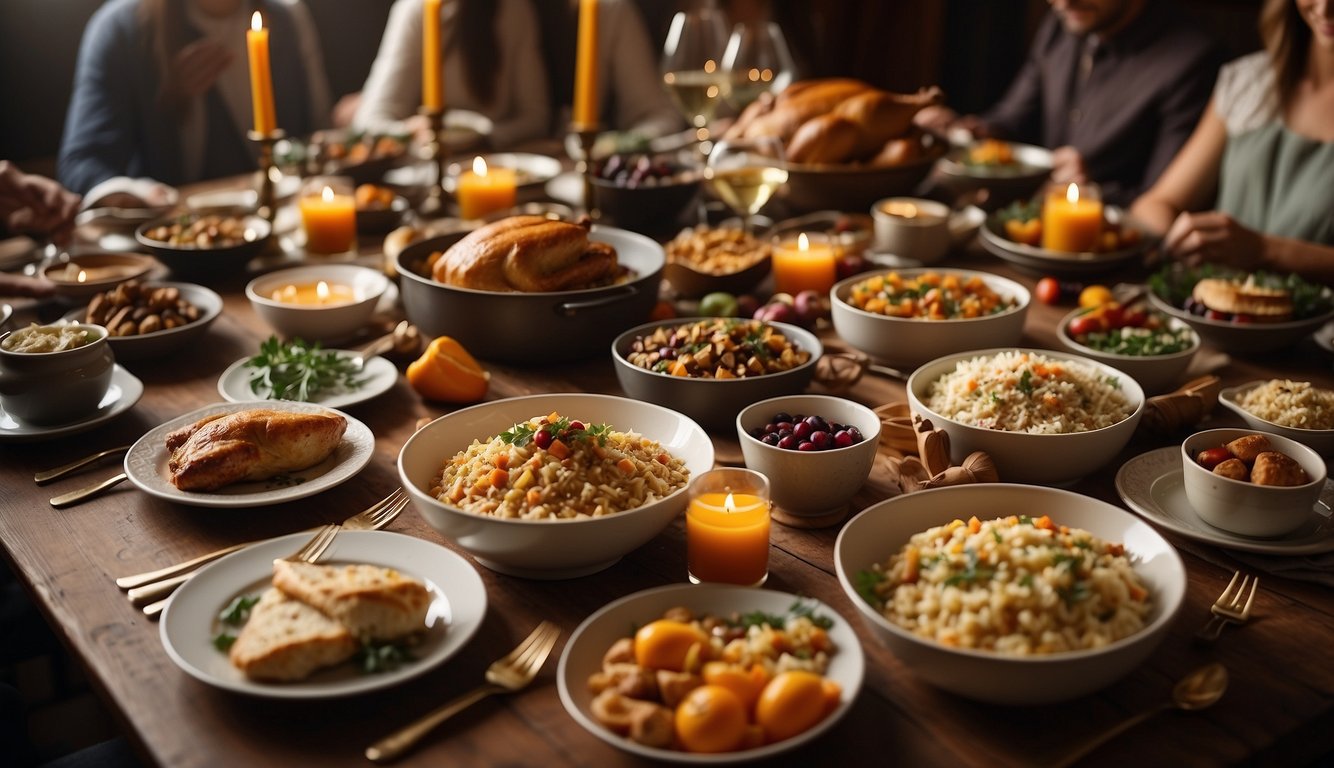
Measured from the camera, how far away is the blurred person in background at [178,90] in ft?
13.8

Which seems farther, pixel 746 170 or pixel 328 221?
pixel 328 221

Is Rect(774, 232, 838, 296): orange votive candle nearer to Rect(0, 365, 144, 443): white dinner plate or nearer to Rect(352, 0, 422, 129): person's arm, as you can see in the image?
Rect(0, 365, 144, 443): white dinner plate

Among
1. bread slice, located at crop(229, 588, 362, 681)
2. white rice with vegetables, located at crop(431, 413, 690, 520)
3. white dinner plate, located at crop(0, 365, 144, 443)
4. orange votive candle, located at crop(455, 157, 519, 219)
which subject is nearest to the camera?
bread slice, located at crop(229, 588, 362, 681)

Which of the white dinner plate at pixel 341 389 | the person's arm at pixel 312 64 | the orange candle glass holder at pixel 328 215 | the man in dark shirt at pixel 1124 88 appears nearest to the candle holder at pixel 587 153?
the orange candle glass holder at pixel 328 215

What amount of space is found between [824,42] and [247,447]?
6085mm

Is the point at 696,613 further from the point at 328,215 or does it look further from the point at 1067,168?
the point at 1067,168

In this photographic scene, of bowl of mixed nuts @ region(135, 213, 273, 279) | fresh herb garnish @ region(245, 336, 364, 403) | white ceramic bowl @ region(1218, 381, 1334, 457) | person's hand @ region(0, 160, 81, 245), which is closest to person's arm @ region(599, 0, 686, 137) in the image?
bowl of mixed nuts @ region(135, 213, 273, 279)

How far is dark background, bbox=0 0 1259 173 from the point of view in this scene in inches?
207

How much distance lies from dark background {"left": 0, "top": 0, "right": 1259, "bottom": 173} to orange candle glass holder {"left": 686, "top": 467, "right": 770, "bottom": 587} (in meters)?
4.29

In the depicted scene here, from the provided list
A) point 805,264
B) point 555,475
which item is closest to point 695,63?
point 805,264

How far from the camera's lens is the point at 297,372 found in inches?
80.3

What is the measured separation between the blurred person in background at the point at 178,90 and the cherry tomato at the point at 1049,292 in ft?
10.3

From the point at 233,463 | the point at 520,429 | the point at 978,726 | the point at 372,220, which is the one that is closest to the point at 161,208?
the point at 372,220

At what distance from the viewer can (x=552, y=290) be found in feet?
7.04
